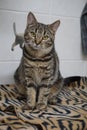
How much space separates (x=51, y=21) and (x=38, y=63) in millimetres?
452

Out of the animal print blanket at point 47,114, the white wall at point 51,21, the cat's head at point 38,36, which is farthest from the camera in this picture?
the white wall at point 51,21

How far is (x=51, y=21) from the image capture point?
154 centimetres

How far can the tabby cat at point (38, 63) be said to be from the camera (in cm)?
113

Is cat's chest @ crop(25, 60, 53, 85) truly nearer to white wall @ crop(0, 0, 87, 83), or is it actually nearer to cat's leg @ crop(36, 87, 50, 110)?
cat's leg @ crop(36, 87, 50, 110)

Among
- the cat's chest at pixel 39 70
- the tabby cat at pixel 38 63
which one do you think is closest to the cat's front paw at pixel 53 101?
the tabby cat at pixel 38 63

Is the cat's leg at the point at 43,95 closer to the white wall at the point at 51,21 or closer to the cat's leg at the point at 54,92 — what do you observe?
the cat's leg at the point at 54,92

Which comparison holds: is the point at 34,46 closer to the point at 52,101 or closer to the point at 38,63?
the point at 38,63

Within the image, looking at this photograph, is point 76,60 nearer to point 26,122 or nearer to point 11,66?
point 11,66

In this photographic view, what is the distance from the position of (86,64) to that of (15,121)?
878mm

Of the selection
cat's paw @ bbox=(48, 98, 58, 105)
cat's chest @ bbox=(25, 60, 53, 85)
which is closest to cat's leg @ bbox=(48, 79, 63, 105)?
cat's paw @ bbox=(48, 98, 58, 105)

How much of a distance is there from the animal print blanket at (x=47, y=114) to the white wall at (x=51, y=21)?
17cm

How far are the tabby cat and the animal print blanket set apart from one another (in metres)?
0.06

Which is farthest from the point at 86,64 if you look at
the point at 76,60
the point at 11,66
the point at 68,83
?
the point at 11,66

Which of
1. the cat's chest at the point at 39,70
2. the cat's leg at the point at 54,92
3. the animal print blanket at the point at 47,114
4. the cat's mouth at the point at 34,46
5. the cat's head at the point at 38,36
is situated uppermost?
the cat's head at the point at 38,36
